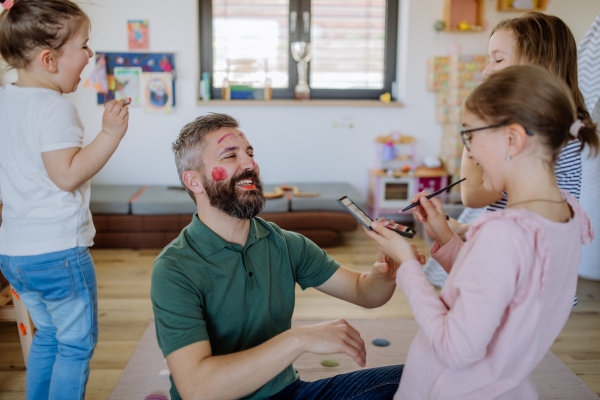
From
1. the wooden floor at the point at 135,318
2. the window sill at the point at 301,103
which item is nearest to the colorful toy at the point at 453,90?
the window sill at the point at 301,103

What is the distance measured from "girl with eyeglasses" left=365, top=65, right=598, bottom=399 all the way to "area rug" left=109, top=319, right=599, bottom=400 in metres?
1.15

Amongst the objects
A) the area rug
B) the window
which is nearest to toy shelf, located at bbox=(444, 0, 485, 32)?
the window

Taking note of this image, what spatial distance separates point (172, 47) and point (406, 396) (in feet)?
12.0

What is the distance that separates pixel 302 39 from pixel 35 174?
10.5ft

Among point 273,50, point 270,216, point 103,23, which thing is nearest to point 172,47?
point 103,23

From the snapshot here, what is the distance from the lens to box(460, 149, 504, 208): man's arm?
Answer: 1.46 meters

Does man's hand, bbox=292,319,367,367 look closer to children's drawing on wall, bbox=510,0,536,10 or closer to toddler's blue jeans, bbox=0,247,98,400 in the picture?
toddler's blue jeans, bbox=0,247,98,400

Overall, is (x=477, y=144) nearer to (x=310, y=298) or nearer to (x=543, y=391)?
(x=543, y=391)

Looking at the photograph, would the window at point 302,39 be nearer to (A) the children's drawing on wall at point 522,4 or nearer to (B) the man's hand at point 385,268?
(A) the children's drawing on wall at point 522,4

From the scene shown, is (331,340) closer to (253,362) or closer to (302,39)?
(253,362)

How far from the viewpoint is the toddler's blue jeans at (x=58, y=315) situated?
1.37m

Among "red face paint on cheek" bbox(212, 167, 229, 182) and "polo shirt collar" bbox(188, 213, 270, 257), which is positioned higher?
"red face paint on cheek" bbox(212, 167, 229, 182)

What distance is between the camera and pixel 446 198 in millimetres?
3803

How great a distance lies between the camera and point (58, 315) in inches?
55.3
